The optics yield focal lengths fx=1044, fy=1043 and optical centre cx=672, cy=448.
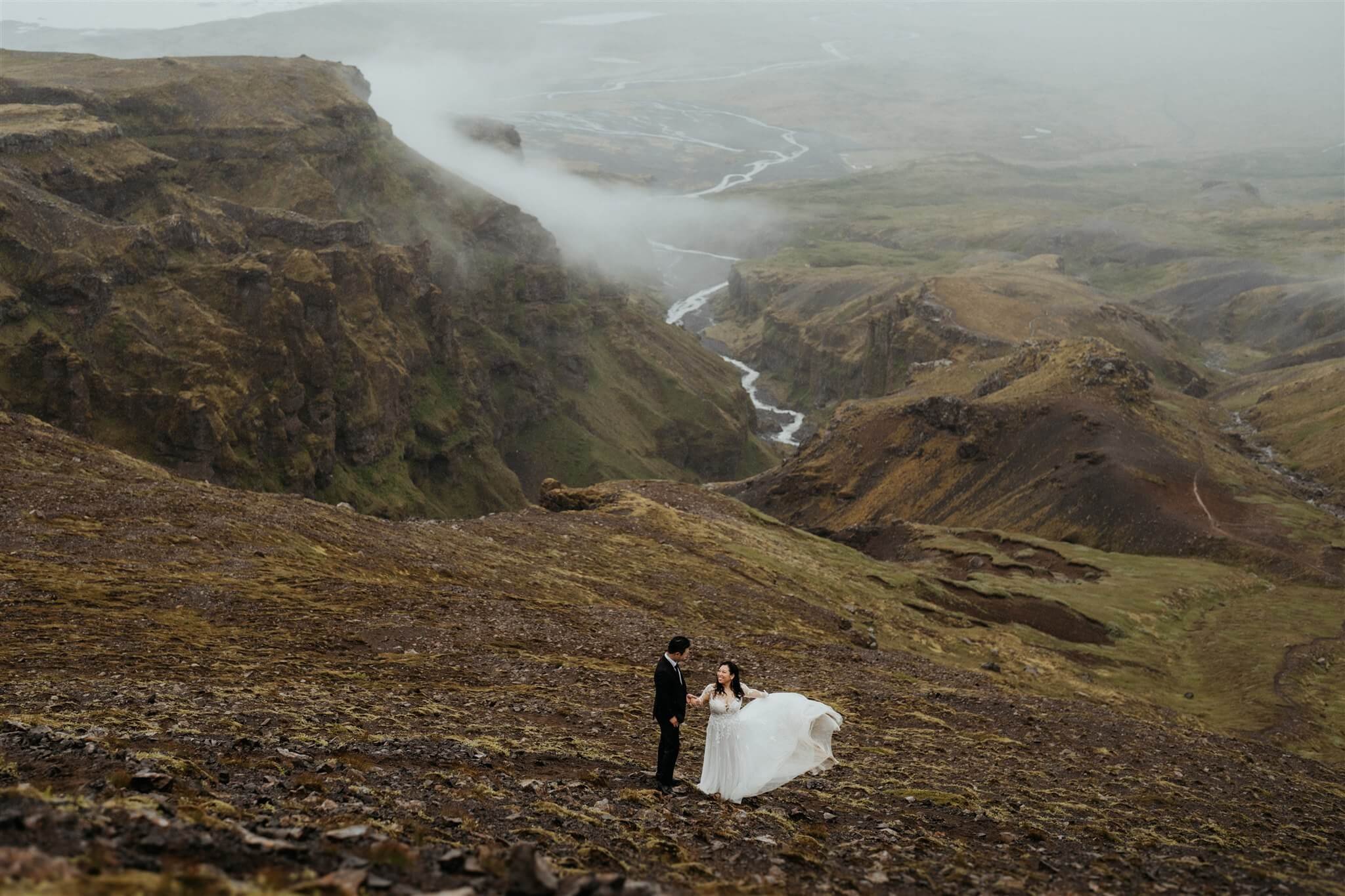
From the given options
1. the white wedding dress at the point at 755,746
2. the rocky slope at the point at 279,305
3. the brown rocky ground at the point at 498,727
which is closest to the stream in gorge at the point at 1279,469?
the brown rocky ground at the point at 498,727

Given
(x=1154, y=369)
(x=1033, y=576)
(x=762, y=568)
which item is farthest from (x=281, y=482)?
(x=1154, y=369)

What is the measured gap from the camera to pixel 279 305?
113062mm

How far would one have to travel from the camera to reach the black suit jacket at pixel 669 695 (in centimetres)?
1927

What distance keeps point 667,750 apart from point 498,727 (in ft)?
17.8

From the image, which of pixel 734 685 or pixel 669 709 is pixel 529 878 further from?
pixel 734 685

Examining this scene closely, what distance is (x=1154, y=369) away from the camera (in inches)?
7544

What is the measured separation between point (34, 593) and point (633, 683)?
646 inches

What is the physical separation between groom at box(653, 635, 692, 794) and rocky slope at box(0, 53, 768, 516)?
8587 cm

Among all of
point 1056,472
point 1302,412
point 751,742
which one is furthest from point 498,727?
point 1302,412

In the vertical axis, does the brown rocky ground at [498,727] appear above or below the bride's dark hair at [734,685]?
below

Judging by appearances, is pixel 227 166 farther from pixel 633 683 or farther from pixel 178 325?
pixel 633 683

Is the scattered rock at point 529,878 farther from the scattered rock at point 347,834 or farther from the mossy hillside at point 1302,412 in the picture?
the mossy hillside at point 1302,412

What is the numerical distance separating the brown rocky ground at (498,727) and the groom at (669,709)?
756 mm

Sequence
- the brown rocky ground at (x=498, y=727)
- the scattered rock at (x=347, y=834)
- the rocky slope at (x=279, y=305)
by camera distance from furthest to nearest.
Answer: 1. the rocky slope at (x=279, y=305)
2. the brown rocky ground at (x=498, y=727)
3. the scattered rock at (x=347, y=834)
